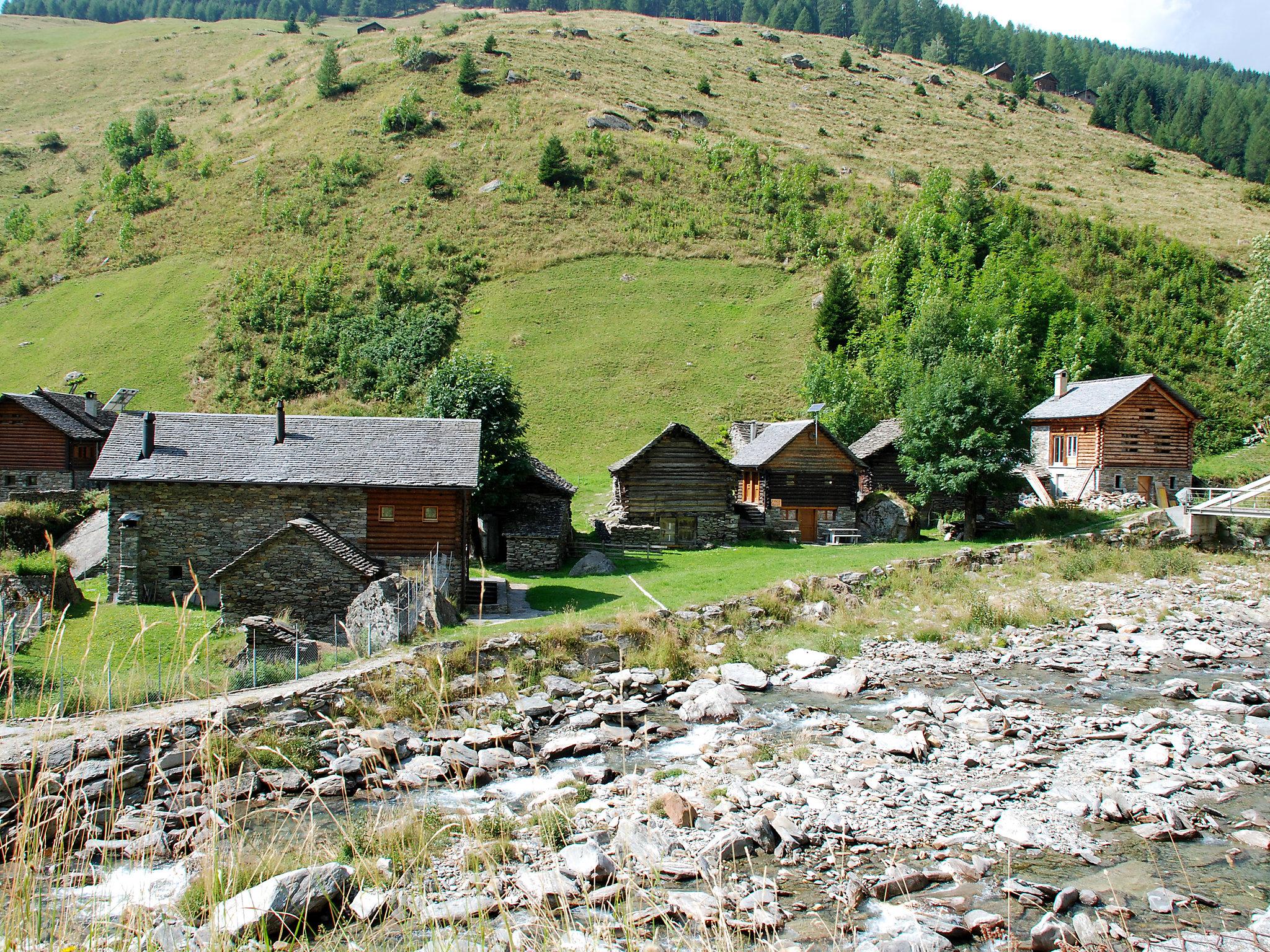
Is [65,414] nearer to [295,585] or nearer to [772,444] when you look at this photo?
[295,585]

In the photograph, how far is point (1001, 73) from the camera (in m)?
145

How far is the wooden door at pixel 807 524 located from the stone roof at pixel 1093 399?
13.0 m

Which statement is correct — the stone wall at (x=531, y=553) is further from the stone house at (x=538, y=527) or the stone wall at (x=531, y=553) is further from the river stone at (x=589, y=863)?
the river stone at (x=589, y=863)

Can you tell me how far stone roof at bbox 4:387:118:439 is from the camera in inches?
1671

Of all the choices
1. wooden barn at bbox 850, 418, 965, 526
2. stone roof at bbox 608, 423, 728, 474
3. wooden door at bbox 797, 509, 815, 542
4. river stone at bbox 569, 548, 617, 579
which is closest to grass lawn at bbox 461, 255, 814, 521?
stone roof at bbox 608, 423, 728, 474

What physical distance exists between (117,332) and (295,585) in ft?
176

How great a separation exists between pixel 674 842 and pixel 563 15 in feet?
547

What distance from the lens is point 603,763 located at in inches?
595

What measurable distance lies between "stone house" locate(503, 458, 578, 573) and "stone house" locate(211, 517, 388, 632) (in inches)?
360

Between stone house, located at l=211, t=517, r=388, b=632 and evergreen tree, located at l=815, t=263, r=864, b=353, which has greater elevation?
evergreen tree, located at l=815, t=263, r=864, b=353

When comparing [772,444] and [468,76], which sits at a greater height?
[468,76]

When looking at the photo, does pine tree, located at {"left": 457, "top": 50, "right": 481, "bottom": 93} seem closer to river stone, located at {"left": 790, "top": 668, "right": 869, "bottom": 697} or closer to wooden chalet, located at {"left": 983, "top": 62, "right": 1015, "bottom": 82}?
river stone, located at {"left": 790, "top": 668, "right": 869, "bottom": 697}

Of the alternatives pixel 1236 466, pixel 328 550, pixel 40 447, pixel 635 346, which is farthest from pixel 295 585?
pixel 1236 466

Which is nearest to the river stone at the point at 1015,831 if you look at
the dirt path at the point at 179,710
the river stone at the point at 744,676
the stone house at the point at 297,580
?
the river stone at the point at 744,676
